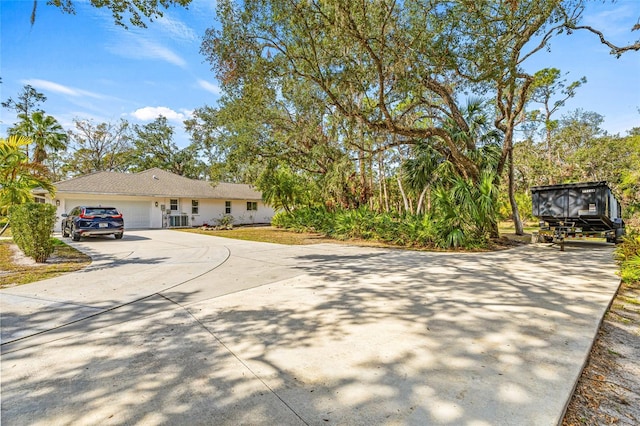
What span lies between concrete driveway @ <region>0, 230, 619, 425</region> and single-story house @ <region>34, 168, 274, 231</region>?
1606 cm

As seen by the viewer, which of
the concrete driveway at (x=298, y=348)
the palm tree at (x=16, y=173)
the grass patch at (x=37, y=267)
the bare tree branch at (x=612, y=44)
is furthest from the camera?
the bare tree branch at (x=612, y=44)

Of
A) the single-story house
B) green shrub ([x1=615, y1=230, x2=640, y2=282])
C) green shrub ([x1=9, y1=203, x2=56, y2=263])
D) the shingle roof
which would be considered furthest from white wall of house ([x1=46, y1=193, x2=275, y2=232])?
green shrub ([x1=615, y1=230, x2=640, y2=282])

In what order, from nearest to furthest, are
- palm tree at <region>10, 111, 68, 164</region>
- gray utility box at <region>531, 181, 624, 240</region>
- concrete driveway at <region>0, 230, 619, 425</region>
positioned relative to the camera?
1. concrete driveway at <region>0, 230, 619, 425</region>
2. gray utility box at <region>531, 181, 624, 240</region>
3. palm tree at <region>10, 111, 68, 164</region>

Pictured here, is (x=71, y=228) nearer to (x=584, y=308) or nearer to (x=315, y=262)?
(x=315, y=262)

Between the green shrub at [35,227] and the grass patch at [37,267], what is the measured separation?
35 cm

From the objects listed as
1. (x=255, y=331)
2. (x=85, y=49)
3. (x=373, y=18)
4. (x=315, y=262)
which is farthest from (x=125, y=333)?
(x=373, y=18)

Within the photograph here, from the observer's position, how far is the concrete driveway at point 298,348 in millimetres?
2008

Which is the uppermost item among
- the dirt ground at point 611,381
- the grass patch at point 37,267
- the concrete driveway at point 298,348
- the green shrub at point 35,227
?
the green shrub at point 35,227

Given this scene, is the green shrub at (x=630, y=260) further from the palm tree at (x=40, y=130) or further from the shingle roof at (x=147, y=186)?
the palm tree at (x=40, y=130)

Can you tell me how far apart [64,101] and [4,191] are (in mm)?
5409

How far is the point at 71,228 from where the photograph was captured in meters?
13.4

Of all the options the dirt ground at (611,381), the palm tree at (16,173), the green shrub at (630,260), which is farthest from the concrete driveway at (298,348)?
the palm tree at (16,173)

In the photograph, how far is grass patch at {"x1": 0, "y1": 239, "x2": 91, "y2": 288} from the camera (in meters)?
5.79

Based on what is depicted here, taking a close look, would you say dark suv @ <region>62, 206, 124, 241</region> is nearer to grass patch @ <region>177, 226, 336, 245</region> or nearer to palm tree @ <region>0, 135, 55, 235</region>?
palm tree @ <region>0, 135, 55, 235</region>
